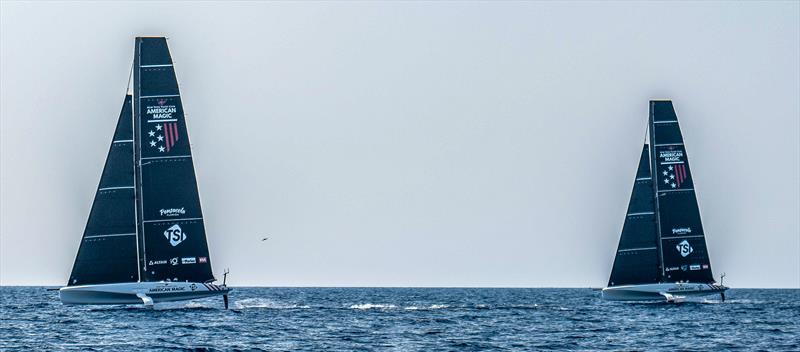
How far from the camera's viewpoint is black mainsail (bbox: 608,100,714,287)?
3684 inches

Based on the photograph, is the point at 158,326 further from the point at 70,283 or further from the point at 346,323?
the point at 346,323

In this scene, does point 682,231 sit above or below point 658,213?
below

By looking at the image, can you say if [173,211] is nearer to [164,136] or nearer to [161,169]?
[161,169]

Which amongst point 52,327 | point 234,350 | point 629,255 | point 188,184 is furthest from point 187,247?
point 629,255

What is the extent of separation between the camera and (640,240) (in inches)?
3686

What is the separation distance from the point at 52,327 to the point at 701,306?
146ft

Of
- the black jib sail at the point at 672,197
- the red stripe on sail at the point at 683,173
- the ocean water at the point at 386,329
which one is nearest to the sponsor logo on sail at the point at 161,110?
the ocean water at the point at 386,329

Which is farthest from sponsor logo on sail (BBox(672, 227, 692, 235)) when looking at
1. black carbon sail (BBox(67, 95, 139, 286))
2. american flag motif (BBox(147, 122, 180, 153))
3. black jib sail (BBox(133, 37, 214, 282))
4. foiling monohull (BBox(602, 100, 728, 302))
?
black carbon sail (BBox(67, 95, 139, 286))

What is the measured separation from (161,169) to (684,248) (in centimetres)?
3449

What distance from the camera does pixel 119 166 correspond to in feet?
244

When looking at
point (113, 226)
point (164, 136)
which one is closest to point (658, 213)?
point (164, 136)

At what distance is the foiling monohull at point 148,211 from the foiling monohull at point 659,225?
90.3 feet

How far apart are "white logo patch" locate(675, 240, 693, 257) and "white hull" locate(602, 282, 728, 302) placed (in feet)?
5.80

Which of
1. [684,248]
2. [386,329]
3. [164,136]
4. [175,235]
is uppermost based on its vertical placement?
[164,136]
